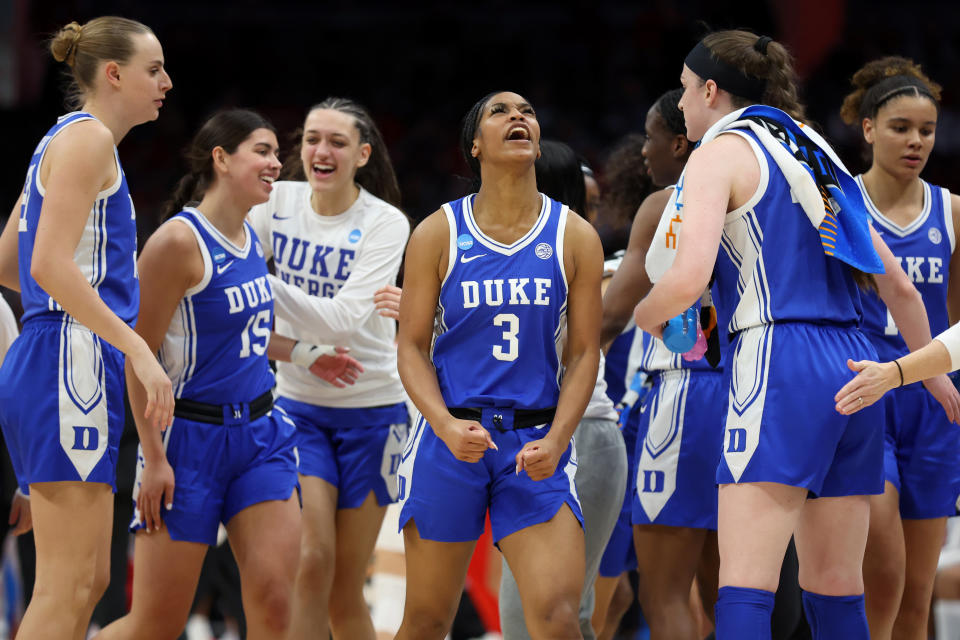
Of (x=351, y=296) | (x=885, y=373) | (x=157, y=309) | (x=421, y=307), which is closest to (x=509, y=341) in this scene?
(x=421, y=307)

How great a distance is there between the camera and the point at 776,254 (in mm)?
3299

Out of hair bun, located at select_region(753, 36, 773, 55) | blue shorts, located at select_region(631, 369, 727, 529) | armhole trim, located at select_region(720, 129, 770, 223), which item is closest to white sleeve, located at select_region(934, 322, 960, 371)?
armhole trim, located at select_region(720, 129, 770, 223)

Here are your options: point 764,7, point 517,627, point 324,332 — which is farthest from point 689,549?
point 764,7

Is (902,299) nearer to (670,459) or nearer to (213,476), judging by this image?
(670,459)

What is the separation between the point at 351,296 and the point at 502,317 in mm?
1459

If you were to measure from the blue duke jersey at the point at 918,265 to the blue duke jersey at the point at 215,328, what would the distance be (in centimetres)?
239

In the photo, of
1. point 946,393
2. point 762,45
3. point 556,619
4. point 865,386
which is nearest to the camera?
point 865,386

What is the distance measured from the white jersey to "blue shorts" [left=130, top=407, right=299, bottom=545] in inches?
29.3

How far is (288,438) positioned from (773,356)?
199 centimetres

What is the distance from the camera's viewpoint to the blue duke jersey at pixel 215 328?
4176 mm

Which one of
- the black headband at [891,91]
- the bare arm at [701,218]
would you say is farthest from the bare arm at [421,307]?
the black headband at [891,91]

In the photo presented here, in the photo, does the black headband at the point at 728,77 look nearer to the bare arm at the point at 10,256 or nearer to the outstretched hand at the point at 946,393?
the outstretched hand at the point at 946,393

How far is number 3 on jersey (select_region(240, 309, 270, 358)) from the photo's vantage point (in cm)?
427

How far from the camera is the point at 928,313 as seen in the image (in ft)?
14.8
